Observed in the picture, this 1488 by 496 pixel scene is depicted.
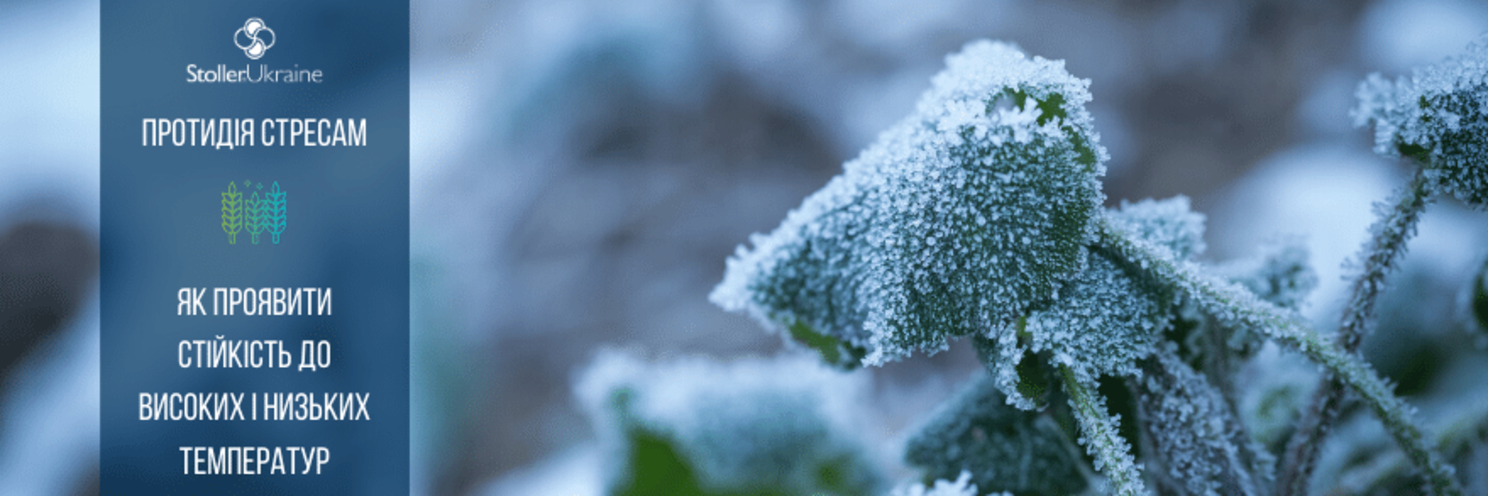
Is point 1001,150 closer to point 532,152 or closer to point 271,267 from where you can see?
point 271,267

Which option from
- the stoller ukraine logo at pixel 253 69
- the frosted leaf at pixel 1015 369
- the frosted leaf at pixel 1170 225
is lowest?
the frosted leaf at pixel 1015 369

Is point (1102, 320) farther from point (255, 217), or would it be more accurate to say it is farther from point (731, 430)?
point (255, 217)

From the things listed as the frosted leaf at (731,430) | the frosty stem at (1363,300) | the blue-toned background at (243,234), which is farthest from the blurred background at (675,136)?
the frosty stem at (1363,300)

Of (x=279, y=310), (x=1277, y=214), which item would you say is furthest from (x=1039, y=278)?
(x=1277, y=214)

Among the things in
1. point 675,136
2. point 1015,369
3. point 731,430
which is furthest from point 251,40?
point 675,136

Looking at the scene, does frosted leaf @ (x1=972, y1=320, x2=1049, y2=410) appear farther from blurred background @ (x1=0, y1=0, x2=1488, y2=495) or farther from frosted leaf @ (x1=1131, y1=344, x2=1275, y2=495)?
blurred background @ (x1=0, y1=0, x2=1488, y2=495)

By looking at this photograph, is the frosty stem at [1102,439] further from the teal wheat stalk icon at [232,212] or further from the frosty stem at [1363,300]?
the teal wheat stalk icon at [232,212]
